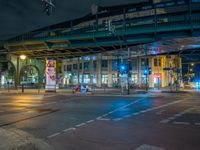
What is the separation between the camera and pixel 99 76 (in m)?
67.7

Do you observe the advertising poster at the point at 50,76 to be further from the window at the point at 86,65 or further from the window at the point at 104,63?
the window at the point at 86,65

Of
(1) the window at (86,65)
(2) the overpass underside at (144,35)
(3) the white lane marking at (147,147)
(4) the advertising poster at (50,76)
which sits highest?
(2) the overpass underside at (144,35)

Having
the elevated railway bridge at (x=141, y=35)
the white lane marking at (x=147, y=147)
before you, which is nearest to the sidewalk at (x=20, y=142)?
the white lane marking at (x=147, y=147)

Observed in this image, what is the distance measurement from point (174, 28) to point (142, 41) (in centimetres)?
579

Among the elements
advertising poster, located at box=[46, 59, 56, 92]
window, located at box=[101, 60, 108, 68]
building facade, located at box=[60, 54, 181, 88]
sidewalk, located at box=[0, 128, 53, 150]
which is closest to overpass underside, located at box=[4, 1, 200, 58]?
advertising poster, located at box=[46, 59, 56, 92]

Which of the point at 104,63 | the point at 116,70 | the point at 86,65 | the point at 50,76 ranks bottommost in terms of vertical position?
the point at 50,76

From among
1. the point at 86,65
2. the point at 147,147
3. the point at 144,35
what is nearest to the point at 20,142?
the point at 147,147

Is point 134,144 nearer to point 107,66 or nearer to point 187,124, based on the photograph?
point 187,124

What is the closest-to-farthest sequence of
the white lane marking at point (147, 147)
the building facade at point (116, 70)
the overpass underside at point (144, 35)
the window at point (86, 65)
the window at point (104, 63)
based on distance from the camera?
the white lane marking at point (147, 147)
the overpass underside at point (144, 35)
the building facade at point (116, 70)
the window at point (104, 63)
the window at point (86, 65)

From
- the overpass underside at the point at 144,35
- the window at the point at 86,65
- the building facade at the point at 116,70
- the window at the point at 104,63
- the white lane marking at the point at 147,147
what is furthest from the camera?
the window at the point at 86,65

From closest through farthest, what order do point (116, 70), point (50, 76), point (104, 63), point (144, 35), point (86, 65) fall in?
1. point (144, 35)
2. point (50, 76)
3. point (116, 70)
4. point (104, 63)
5. point (86, 65)

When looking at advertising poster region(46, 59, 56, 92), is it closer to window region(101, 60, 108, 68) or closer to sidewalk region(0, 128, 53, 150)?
window region(101, 60, 108, 68)

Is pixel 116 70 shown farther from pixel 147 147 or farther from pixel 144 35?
pixel 147 147

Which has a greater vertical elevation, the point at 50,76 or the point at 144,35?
the point at 144,35
